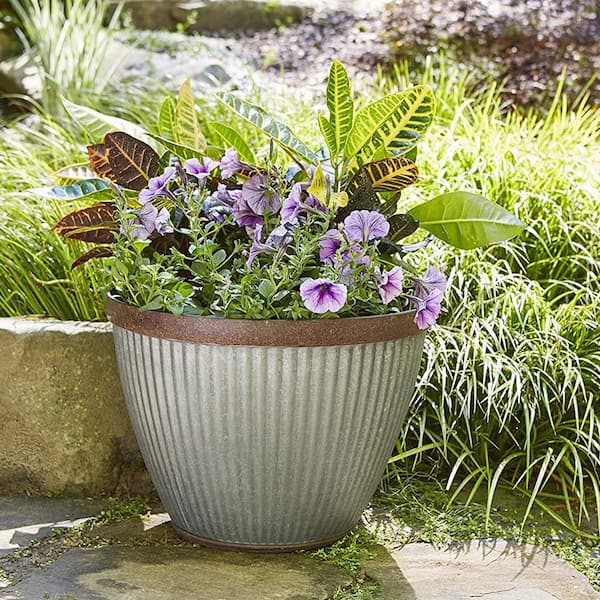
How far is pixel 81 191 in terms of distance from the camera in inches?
87.0

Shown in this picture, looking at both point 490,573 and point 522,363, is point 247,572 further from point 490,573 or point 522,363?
point 522,363

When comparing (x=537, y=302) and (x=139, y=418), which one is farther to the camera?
(x=537, y=302)

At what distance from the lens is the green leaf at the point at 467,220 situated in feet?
6.84

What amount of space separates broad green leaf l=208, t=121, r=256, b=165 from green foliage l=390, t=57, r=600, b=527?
76 cm

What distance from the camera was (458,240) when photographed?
2.15m

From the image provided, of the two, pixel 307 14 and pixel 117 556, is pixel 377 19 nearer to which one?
pixel 307 14

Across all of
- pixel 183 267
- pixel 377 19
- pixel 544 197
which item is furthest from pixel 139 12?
pixel 183 267

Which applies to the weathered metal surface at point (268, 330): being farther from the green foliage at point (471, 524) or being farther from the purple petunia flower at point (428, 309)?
the green foliage at point (471, 524)

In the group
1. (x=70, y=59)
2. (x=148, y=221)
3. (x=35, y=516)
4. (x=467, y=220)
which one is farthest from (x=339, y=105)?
(x=70, y=59)

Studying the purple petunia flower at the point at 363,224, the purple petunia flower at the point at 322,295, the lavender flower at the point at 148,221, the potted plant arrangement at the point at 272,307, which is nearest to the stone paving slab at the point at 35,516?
the potted plant arrangement at the point at 272,307

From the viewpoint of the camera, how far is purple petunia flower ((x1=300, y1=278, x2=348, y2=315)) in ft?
6.12

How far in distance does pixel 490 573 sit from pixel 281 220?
89 centimetres

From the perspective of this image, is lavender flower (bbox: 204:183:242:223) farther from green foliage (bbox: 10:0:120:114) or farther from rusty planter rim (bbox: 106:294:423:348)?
green foliage (bbox: 10:0:120:114)

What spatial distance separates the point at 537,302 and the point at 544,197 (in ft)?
1.38
